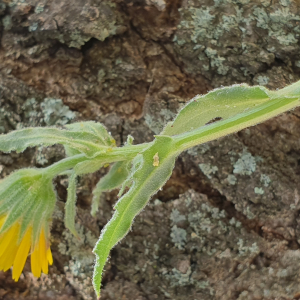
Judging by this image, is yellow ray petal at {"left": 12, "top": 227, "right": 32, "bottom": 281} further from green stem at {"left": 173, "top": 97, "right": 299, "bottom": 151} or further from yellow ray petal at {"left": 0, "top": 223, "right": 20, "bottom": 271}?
green stem at {"left": 173, "top": 97, "right": 299, "bottom": 151}

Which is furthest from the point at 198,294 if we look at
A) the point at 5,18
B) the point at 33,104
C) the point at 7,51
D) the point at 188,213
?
the point at 5,18

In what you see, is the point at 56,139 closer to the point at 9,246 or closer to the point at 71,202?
the point at 71,202

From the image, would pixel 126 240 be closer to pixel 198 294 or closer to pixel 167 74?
pixel 198 294

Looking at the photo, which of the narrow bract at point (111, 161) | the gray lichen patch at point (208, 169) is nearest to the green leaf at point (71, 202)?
the narrow bract at point (111, 161)

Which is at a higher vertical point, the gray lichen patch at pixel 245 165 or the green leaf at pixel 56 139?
the green leaf at pixel 56 139

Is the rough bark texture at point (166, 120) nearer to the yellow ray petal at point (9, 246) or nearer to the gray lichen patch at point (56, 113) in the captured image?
the gray lichen patch at point (56, 113)

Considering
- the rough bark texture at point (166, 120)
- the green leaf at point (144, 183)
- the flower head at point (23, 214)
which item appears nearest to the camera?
the green leaf at point (144, 183)

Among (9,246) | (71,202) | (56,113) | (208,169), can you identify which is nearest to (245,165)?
(208,169)
